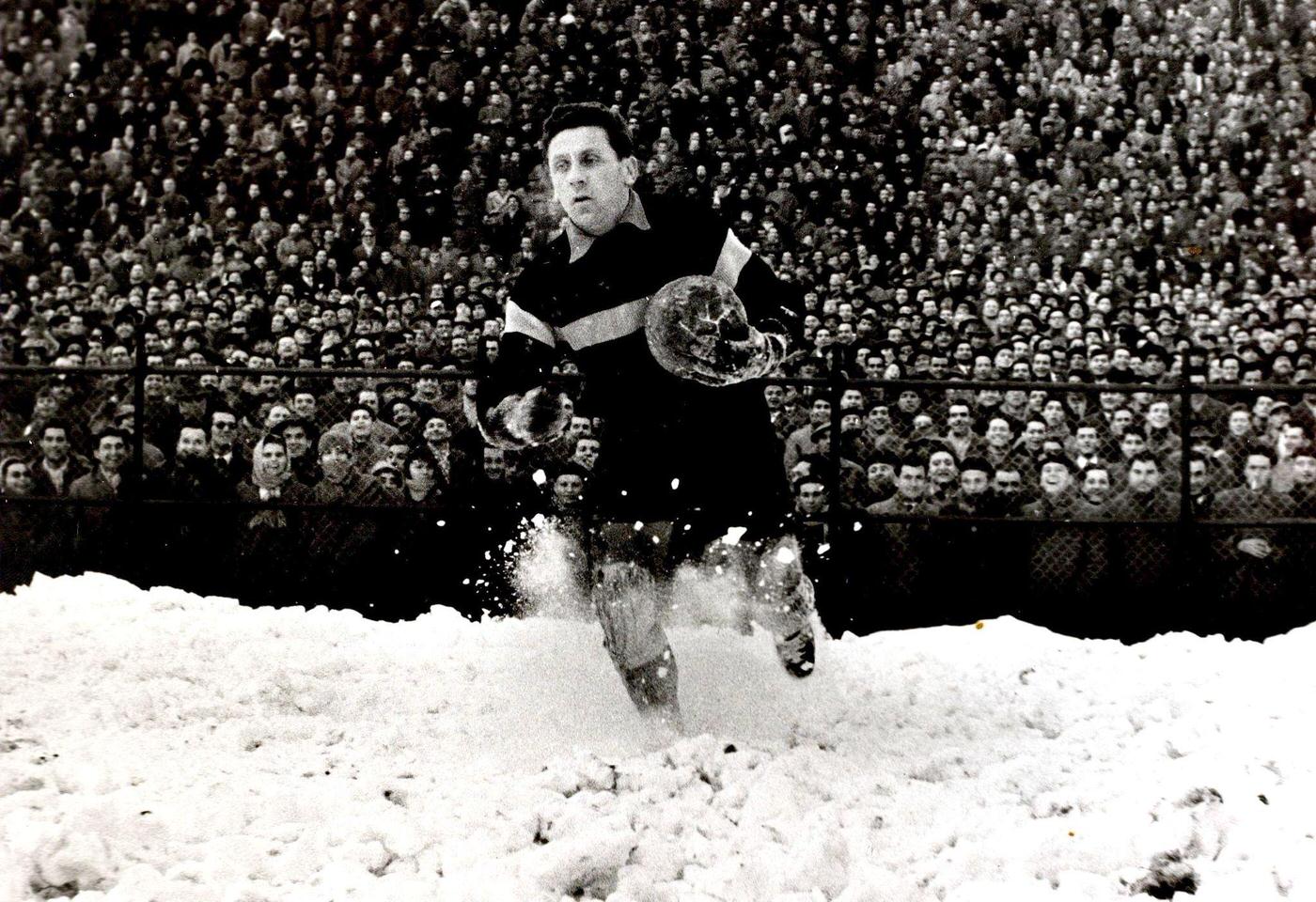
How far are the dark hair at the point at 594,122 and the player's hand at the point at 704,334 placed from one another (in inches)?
17.8

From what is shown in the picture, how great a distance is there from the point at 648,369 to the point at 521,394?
299mm

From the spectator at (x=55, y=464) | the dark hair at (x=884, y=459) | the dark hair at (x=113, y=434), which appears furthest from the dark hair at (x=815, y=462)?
the spectator at (x=55, y=464)

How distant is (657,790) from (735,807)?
0.16 metres

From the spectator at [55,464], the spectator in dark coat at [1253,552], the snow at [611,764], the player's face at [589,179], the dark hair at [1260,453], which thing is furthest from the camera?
the spectator at [55,464]

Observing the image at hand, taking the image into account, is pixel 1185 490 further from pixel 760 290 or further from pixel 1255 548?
pixel 760 290

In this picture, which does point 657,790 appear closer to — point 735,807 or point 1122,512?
point 735,807

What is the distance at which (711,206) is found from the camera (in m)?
3.56

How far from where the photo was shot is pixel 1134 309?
15.0 feet

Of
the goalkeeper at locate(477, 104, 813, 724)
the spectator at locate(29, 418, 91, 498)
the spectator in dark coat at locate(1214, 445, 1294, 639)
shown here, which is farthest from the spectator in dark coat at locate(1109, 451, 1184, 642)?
the spectator at locate(29, 418, 91, 498)

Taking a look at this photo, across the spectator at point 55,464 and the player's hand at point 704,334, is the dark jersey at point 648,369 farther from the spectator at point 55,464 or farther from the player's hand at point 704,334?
the spectator at point 55,464

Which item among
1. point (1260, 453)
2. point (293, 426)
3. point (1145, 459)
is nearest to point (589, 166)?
point (293, 426)

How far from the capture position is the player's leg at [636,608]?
7.68ft

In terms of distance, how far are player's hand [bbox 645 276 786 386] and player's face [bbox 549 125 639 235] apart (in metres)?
0.32

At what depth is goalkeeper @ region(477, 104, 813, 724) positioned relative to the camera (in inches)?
91.8
